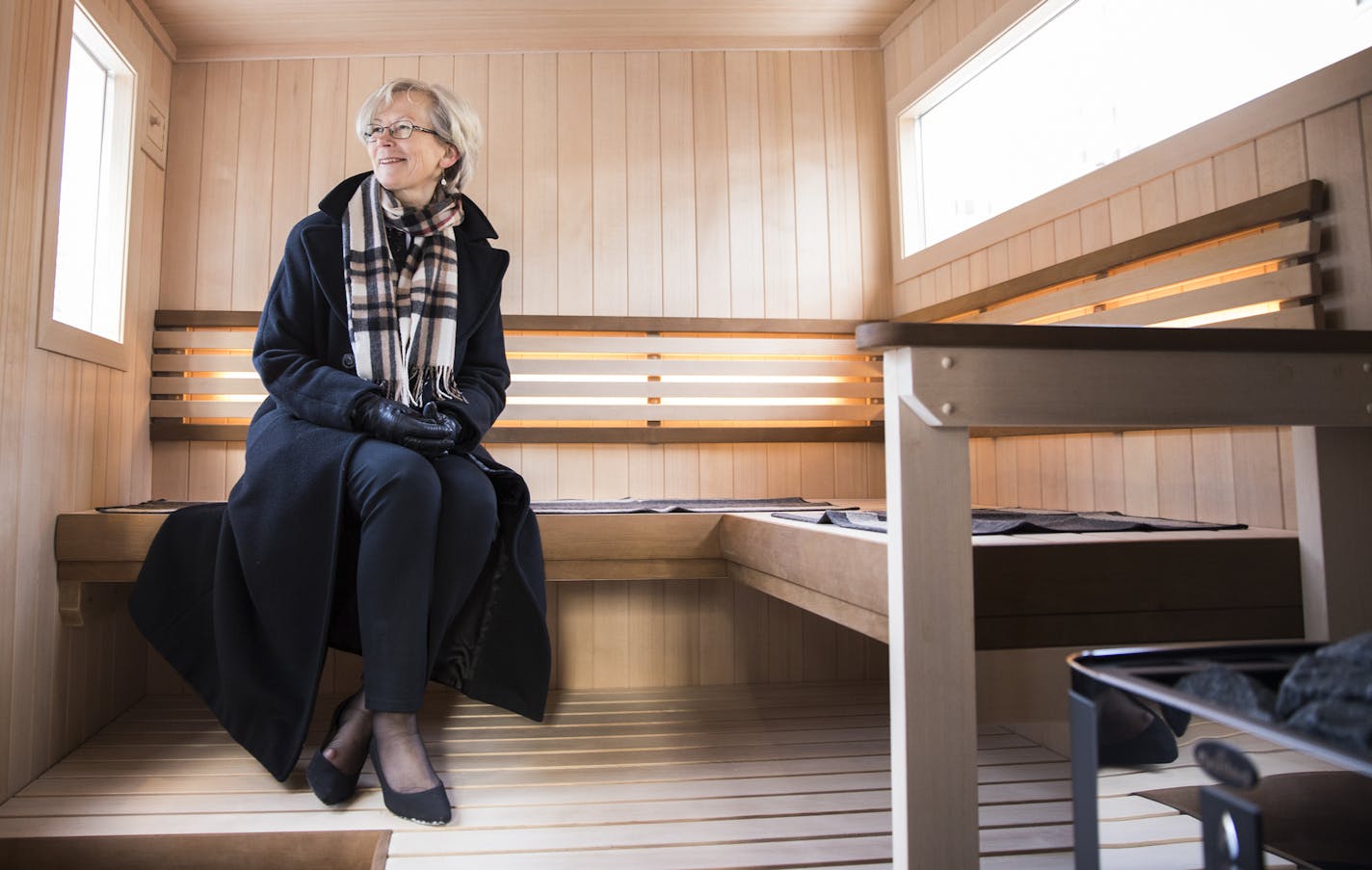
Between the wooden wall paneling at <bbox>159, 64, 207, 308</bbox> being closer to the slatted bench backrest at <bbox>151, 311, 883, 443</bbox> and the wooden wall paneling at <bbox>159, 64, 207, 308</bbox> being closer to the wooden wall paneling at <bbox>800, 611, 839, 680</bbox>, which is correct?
the slatted bench backrest at <bbox>151, 311, 883, 443</bbox>

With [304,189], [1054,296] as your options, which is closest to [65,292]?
[304,189]

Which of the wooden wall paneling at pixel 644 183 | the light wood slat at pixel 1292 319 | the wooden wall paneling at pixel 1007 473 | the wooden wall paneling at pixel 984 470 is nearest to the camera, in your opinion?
the light wood slat at pixel 1292 319

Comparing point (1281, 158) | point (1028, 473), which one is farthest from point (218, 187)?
point (1281, 158)

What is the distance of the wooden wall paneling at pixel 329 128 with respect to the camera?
261 centimetres

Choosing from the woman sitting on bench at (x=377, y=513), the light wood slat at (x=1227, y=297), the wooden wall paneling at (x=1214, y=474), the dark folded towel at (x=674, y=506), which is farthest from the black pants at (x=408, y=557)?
the wooden wall paneling at (x=1214, y=474)

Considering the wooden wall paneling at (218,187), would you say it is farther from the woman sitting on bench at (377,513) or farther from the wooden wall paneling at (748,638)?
the wooden wall paneling at (748,638)

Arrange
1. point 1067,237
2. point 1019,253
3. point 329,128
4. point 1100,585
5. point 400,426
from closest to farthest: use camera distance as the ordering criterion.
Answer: point 1100,585 < point 400,426 < point 1067,237 < point 1019,253 < point 329,128

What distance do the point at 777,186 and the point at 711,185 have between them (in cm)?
21

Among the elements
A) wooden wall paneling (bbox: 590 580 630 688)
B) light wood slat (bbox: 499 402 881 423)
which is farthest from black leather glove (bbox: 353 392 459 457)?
wooden wall paneling (bbox: 590 580 630 688)

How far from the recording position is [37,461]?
1.82 metres

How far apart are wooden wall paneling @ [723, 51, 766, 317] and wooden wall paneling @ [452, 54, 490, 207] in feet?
2.49

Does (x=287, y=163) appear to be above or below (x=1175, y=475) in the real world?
above

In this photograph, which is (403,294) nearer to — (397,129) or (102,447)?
(397,129)

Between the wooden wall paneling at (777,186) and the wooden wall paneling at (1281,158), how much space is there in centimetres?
138
